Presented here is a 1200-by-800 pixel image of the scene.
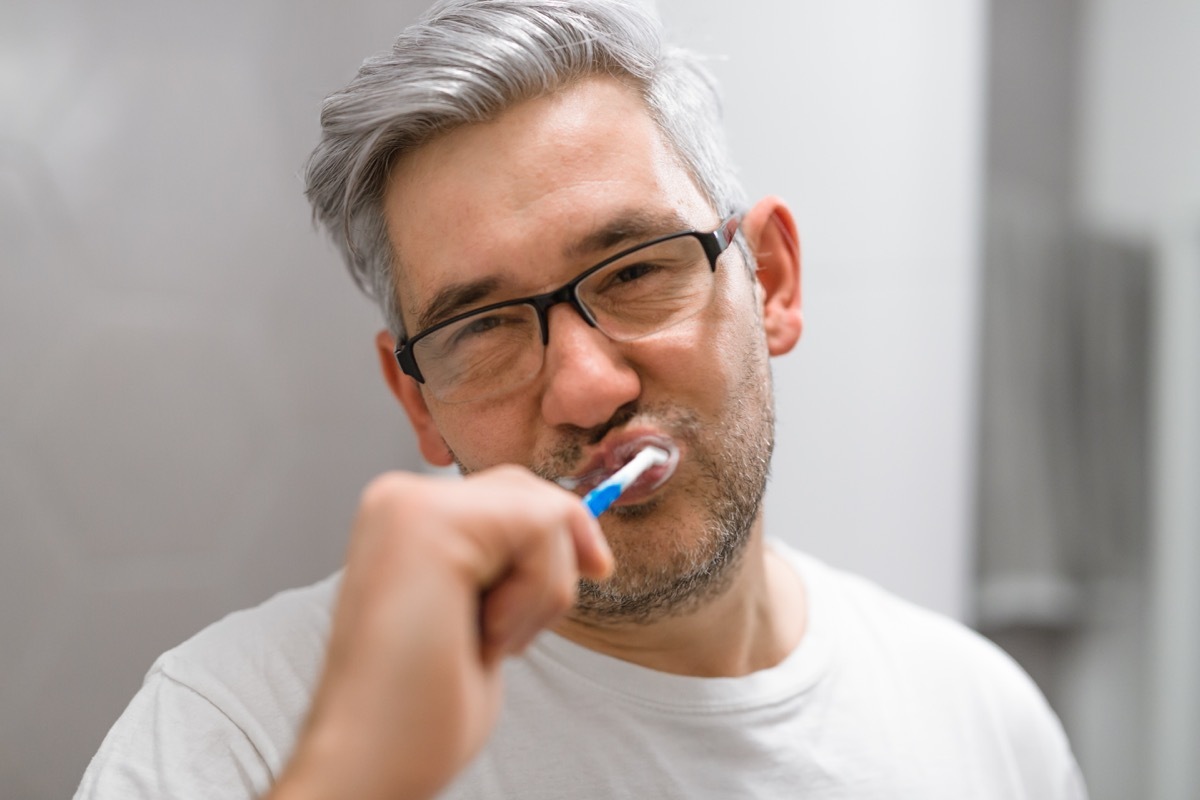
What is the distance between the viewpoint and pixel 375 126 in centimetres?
87

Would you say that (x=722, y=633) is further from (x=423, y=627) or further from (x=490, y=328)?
(x=423, y=627)

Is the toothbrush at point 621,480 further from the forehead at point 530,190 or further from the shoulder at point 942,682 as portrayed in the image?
the shoulder at point 942,682

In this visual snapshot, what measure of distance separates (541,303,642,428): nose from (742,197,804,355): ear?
0.25 metres

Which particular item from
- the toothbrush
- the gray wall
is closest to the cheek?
the toothbrush

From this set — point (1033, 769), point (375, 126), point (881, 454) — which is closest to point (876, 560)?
point (881, 454)

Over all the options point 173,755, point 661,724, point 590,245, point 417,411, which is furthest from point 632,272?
point 173,755

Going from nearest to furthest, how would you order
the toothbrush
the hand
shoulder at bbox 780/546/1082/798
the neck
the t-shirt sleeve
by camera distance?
the hand < the toothbrush < the t-shirt sleeve < the neck < shoulder at bbox 780/546/1082/798

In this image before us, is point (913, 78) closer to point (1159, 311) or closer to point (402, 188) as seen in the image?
point (1159, 311)

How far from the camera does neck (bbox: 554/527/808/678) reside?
0.95 meters

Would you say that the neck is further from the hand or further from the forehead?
the hand

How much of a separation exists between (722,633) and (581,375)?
0.34 meters

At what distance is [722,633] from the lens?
984 mm

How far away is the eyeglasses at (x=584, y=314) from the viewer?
0.84 meters

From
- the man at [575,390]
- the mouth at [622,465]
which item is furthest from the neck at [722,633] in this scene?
the mouth at [622,465]
